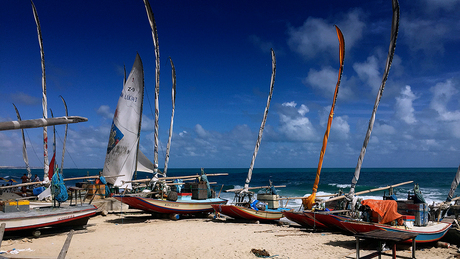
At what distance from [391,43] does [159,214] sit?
15554 mm

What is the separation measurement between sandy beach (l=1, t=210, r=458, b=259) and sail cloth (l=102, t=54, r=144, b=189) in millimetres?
6619

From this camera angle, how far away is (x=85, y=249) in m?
11.7

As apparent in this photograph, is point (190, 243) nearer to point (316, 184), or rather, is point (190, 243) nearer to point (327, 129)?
point (316, 184)

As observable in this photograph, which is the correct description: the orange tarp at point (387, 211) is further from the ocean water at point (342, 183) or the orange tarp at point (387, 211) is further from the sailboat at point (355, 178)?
the ocean water at point (342, 183)

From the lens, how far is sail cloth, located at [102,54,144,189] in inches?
931

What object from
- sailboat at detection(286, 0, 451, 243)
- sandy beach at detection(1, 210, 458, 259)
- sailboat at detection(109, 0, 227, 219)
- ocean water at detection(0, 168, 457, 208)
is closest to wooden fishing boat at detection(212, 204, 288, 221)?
sandy beach at detection(1, 210, 458, 259)

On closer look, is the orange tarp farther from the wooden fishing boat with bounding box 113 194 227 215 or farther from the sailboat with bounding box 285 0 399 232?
the wooden fishing boat with bounding box 113 194 227 215

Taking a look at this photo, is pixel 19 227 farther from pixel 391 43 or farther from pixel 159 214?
pixel 391 43

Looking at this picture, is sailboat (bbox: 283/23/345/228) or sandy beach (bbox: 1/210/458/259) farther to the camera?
sailboat (bbox: 283/23/345/228)

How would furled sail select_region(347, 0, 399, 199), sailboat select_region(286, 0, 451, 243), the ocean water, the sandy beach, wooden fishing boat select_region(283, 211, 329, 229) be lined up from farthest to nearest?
1. the ocean water
2. wooden fishing boat select_region(283, 211, 329, 229)
3. furled sail select_region(347, 0, 399, 199)
4. sailboat select_region(286, 0, 451, 243)
5. the sandy beach

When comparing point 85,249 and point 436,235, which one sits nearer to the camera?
point 85,249

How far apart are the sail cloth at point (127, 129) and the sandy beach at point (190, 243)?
6.62 m

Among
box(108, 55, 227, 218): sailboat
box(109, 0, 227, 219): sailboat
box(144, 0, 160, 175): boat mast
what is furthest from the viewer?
box(108, 55, 227, 218): sailboat

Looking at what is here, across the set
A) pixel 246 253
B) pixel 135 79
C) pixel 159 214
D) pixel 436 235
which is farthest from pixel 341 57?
pixel 135 79
